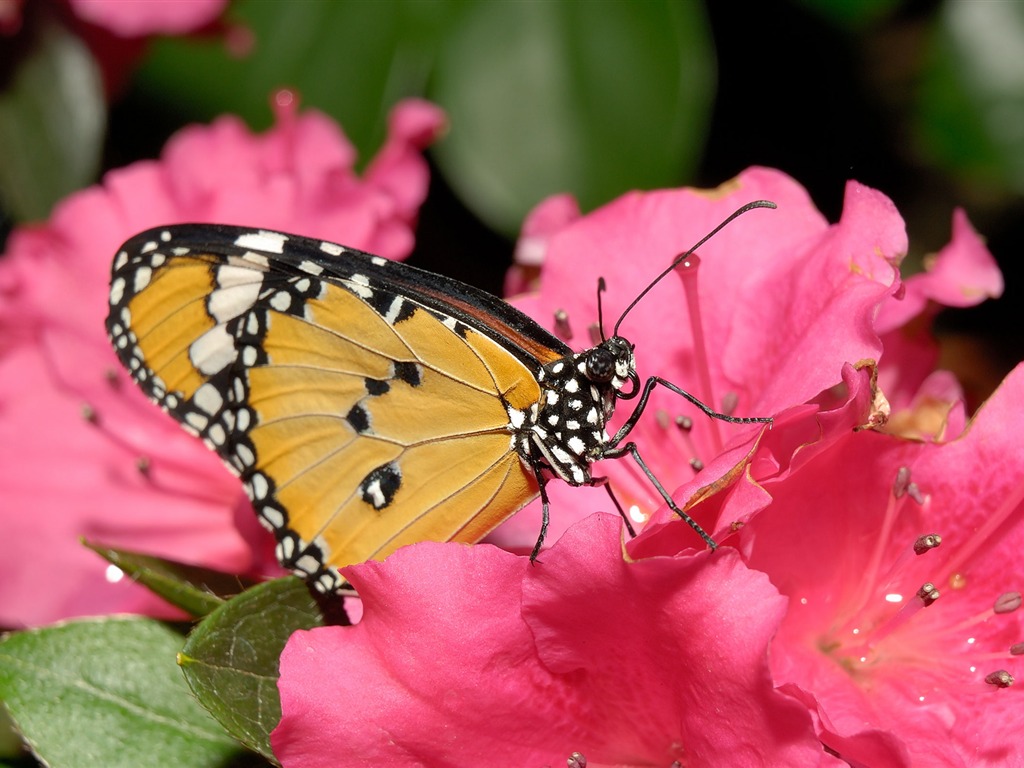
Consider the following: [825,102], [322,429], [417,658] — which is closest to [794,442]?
[417,658]

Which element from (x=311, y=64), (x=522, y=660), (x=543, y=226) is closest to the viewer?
(x=522, y=660)

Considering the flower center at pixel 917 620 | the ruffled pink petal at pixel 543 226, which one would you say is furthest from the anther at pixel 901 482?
the ruffled pink petal at pixel 543 226

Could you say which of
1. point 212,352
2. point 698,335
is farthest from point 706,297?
point 212,352

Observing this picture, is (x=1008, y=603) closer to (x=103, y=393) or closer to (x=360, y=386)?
(x=360, y=386)

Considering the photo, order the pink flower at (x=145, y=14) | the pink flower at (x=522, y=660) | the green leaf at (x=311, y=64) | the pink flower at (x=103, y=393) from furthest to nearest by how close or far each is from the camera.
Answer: the green leaf at (x=311, y=64) < the pink flower at (x=145, y=14) < the pink flower at (x=103, y=393) < the pink flower at (x=522, y=660)

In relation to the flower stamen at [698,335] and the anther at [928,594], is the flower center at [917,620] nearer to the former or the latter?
the anther at [928,594]
